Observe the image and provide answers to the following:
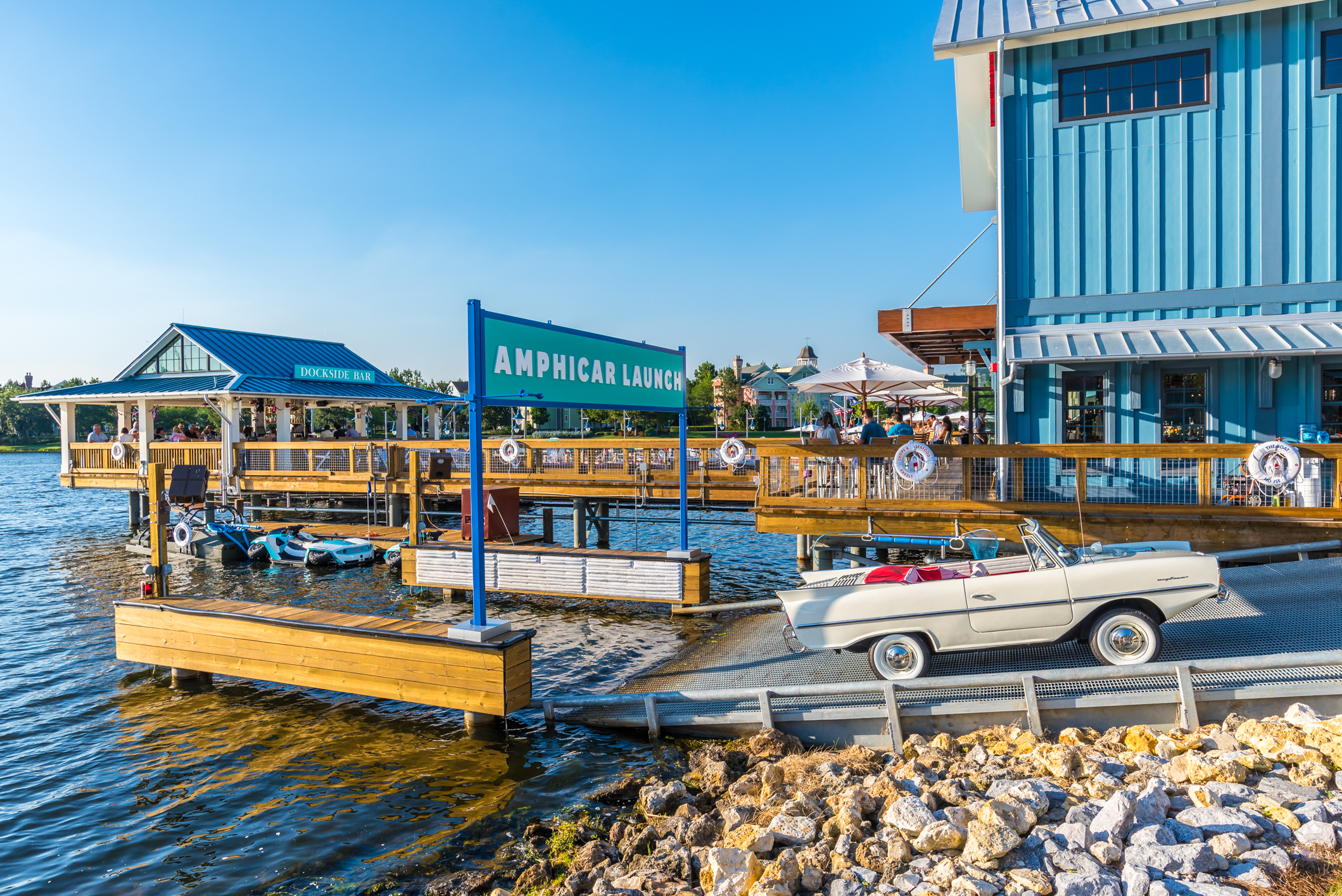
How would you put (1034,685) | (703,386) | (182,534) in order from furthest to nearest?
(703,386) → (182,534) → (1034,685)

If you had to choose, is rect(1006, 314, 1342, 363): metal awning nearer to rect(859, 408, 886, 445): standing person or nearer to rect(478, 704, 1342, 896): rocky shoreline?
rect(859, 408, 886, 445): standing person

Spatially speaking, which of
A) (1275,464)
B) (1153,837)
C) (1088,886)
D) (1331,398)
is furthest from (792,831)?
(1331,398)

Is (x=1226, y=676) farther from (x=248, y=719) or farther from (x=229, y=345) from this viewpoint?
(x=229, y=345)

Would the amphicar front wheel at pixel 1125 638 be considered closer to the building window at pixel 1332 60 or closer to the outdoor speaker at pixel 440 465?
the building window at pixel 1332 60

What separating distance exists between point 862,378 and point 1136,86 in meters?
6.01

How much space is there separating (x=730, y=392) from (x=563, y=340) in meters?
80.5

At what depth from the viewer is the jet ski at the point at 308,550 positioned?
19.3 meters

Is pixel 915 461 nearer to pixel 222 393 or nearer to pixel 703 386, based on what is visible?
pixel 222 393

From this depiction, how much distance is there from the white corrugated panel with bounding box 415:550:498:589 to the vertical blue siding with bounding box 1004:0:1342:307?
10.4 m

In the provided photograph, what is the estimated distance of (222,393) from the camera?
78.0 ft

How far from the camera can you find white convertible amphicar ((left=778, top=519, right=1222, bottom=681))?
7160 millimetres

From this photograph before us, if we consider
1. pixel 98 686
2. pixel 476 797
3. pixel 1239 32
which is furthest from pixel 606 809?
pixel 1239 32

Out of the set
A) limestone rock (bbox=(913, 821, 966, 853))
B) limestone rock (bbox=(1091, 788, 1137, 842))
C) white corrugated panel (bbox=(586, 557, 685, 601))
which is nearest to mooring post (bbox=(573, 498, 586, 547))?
white corrugated panel (bbox=(586, 557, 685, 601))

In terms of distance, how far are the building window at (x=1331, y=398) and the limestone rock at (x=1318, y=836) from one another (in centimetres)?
937
